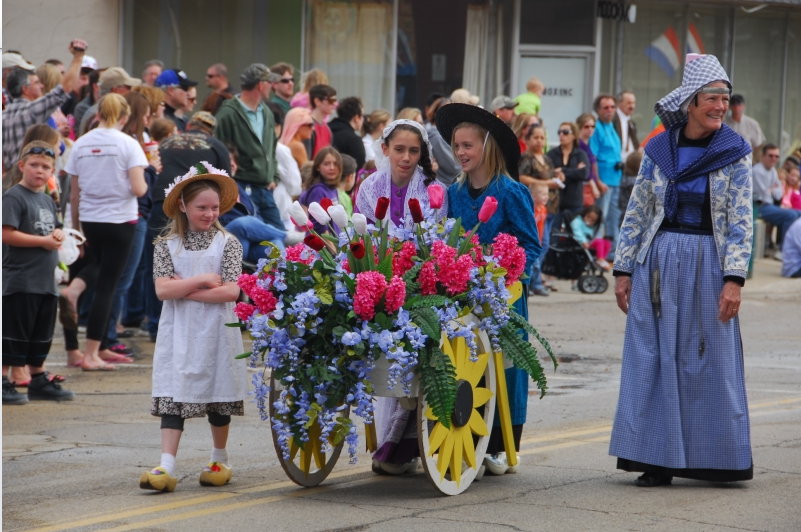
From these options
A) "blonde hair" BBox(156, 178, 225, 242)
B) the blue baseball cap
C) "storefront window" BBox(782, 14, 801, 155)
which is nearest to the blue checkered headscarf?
"blonde hair" BBox(156, 178, 225, 242)

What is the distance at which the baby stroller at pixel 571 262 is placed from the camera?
15.2 m

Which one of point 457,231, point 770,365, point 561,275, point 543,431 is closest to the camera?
point 457,231

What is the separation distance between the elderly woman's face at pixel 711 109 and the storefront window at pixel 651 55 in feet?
50.7

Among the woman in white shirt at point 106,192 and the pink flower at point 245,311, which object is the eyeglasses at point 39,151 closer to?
the woman in white shirt at point 106,192

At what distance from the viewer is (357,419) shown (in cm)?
800

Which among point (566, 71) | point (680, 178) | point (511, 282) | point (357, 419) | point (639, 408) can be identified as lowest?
point (357, 419)

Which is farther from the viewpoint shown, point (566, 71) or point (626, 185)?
point (566, 71)

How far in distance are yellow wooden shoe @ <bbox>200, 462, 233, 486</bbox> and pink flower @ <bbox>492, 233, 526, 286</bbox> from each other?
66.3 inches

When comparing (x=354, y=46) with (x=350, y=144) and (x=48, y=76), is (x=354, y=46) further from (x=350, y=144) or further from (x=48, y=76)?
(x=48, y=76)

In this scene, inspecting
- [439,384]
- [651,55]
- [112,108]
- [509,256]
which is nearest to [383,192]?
[509,256]

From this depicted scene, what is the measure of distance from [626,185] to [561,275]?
2589 mm

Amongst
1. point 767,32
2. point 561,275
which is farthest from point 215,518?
point 767,32

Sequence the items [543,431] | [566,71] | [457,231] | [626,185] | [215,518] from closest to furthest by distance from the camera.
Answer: [215,518] < [457,231] < [543,431] < [626,185] < [566,71]

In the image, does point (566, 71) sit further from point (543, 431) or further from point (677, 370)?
point (677, 370)
